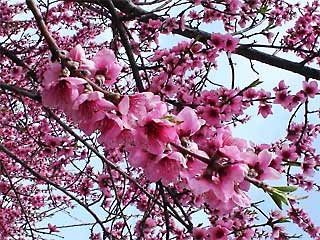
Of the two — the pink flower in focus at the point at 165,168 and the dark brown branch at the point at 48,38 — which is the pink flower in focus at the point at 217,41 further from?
the pink flower in focus at the point at 165,168

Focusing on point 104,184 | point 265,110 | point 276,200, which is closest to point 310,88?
point 265,110

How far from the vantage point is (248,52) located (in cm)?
488

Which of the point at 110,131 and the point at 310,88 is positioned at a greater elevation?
the point at 310,88

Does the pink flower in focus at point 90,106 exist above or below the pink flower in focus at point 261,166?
above

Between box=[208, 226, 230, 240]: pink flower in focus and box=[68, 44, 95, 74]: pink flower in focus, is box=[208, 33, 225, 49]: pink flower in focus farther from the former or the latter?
box=[68, 44, 95, 74]: pink flower in focus

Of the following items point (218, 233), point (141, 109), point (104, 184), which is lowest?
point (141, 109)

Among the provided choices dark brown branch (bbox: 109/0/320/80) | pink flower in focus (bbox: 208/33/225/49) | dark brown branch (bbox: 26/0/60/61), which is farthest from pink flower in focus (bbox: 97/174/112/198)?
dark brown branch (bbox: 26/0/60/61)

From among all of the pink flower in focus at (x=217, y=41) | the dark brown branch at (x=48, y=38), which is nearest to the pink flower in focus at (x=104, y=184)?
the pink flower in focus at (x=217, y=41)

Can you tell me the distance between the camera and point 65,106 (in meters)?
1.60

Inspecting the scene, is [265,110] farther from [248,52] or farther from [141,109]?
[141,109]

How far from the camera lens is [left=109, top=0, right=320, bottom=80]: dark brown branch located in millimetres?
4586

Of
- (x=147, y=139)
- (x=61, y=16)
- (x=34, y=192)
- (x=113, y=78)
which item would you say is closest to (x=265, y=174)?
(x=147, y=139)

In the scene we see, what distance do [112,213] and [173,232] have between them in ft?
3.80

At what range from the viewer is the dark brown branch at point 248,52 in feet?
15.0
